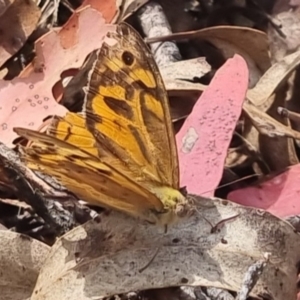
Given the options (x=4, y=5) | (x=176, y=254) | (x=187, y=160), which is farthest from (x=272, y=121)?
(x=4, y=5)

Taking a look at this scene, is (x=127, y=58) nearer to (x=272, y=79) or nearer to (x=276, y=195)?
(x=276, y=195)

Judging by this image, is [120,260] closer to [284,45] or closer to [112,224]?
[112,224]

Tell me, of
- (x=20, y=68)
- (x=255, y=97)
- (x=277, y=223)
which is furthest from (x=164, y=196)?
(x=20, y=68)

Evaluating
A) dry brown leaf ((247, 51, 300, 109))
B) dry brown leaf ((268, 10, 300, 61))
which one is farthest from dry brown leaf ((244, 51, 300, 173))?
dry brown leaf ((268, 10, 300, 61))

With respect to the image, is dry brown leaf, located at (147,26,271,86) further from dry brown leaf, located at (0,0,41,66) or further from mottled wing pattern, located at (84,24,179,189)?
mottled wing pattern, located at (84,24,179,189)

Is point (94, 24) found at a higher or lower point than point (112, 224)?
higher
